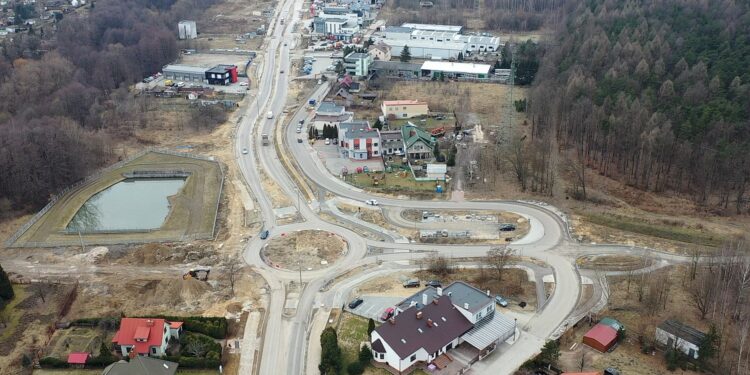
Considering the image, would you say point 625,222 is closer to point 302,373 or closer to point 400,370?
point 400,370

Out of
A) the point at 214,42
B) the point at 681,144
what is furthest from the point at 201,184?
the point at 214,42

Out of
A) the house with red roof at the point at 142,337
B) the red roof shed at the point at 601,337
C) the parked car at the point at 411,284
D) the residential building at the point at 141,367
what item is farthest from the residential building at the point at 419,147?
the residential building at the point at 141,367

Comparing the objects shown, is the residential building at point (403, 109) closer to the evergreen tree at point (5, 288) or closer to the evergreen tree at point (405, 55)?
the evergreen tree at point (405, 55)

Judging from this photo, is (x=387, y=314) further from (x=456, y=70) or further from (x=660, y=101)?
(x=456, y=70)

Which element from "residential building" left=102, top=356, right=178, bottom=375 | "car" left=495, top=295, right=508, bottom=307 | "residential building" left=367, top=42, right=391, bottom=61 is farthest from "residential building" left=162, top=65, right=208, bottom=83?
"car" left=495, top=295, right=508, bottom=307

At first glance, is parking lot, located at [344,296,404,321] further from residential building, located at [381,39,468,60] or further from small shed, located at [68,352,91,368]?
residential building, located at [381,39,468,60]

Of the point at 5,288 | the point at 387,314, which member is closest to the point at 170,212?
the point at 5,288
